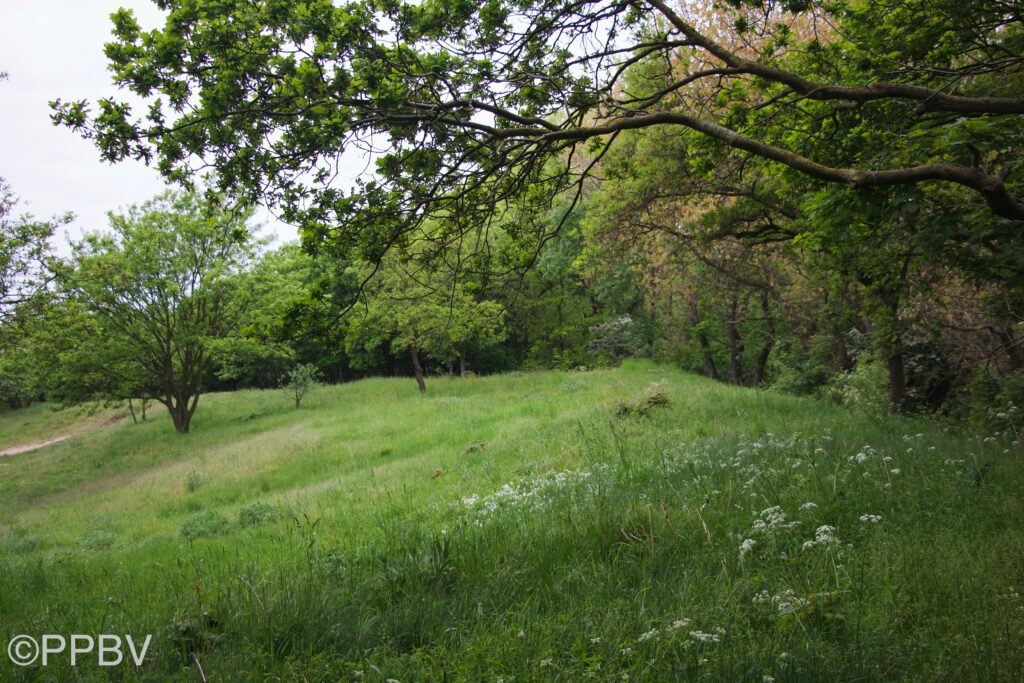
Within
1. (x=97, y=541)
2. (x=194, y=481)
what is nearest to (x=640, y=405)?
(x=97, y=541)

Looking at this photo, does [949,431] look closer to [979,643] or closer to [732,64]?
[732,64]

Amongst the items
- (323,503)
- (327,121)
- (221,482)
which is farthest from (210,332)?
(327,121)

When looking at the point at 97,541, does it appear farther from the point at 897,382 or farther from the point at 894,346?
the point at 897,382

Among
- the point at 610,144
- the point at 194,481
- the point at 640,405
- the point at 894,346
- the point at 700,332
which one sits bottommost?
the point at 194,481

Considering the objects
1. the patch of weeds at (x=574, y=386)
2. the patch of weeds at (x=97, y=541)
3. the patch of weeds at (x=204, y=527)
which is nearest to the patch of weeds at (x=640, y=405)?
the patch of weeds at (x=574, y=386)

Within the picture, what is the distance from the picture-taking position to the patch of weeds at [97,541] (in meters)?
9.57

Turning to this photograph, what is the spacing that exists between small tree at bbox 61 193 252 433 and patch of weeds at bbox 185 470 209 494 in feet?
37.1

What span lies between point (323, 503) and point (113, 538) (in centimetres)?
414

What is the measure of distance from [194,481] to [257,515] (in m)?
7.18

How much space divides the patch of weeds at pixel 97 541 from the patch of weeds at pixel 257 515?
2.26 meters

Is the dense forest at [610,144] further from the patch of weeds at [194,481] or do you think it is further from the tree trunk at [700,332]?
the tree trunk at [700,332]

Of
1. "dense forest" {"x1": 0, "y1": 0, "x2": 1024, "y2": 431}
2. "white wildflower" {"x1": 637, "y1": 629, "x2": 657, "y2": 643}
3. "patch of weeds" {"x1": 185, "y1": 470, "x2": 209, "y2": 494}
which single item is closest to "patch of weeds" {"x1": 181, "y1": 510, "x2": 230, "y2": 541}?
"dense forest" {"x1": 0, "y1": 0, "x2": 1024, "y2": 431}

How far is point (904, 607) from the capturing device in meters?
3.15

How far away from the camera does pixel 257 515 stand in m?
9.38
